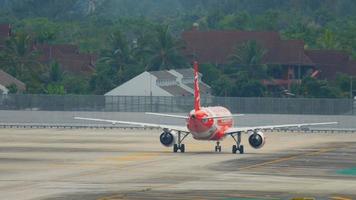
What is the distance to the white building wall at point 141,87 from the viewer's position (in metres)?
162

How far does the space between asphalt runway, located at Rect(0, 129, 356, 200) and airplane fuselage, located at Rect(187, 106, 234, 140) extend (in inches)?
53.6

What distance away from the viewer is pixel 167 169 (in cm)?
7725

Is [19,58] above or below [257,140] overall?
above

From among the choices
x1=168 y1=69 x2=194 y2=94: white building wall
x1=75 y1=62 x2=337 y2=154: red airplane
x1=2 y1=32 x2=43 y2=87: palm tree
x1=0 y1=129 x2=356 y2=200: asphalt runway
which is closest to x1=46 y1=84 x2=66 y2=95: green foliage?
x1=168 y1=69 x2=194 y2=94: white building wall

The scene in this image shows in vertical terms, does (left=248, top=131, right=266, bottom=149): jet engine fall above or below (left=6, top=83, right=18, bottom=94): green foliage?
below

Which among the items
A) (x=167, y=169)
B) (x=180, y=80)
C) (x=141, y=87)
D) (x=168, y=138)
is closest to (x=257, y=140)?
(x=168, y=138)

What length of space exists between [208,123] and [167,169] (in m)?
13.3

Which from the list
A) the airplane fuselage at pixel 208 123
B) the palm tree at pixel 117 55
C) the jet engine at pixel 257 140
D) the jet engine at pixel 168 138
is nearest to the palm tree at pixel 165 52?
the palm tree at pixel 117 55

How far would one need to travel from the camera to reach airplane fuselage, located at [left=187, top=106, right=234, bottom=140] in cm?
8912

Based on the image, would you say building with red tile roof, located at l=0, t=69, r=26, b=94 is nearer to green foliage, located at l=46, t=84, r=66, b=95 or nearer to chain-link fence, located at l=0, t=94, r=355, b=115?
green foliage, located at l=46, t=84, r=66, b=95

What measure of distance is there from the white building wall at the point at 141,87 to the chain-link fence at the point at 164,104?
23.2 metres

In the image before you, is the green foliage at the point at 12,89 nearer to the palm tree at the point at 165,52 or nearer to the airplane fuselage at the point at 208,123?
the palm tree at the point at 165,52

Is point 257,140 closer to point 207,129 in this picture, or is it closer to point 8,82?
point 207,129

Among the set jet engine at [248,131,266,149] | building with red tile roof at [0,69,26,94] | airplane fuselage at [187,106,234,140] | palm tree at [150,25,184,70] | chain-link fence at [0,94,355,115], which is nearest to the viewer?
airplane fuselage at [187,106,234,140]
